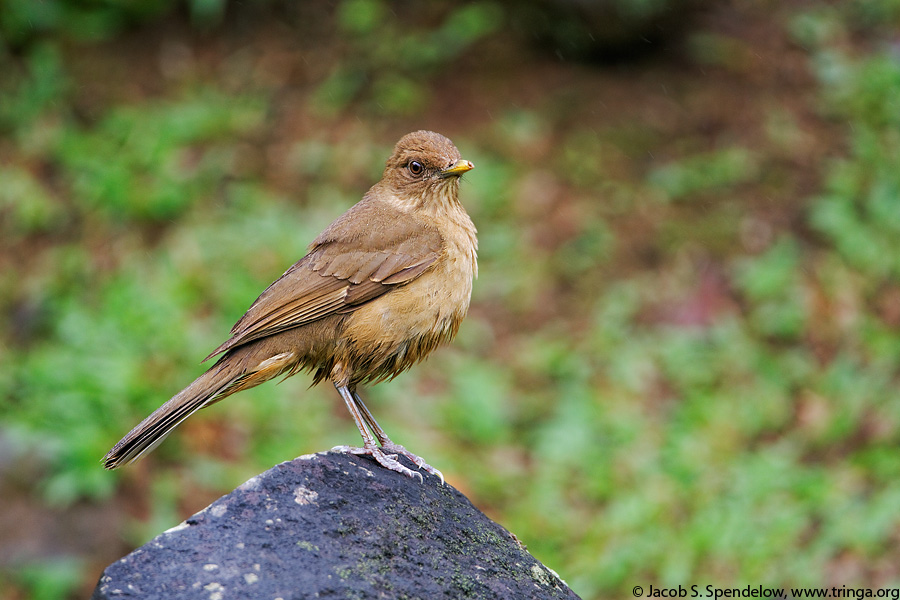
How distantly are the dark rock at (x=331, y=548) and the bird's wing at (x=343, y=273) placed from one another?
77cm

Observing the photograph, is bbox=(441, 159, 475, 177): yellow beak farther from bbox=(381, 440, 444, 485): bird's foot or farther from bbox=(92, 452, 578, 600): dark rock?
bbox=(92, 452, 578, 600): dark rock

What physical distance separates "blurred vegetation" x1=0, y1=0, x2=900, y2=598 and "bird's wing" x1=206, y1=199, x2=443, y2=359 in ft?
8.28

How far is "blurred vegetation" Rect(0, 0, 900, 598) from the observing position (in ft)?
21.7

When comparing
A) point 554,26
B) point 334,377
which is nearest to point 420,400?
point 334,377

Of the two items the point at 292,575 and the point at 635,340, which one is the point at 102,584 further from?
the point at 635,340

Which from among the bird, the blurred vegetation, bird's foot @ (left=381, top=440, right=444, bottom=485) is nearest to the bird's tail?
the bird

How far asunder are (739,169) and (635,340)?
221cm

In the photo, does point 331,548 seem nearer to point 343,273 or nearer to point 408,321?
point 408,321

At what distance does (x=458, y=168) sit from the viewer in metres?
4.82

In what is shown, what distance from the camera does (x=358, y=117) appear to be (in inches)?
392

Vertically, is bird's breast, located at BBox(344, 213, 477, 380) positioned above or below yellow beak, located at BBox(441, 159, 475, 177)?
below

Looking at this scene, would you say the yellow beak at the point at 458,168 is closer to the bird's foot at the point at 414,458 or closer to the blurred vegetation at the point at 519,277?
the bird's foot at the point at 414,458

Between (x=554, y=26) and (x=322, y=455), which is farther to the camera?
(x=554, y=26)

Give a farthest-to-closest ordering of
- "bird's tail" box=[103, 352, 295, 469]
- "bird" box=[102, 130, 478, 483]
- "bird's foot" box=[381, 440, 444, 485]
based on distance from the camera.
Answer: "bird" box=[102, 130, 478, 483] → "bird's foot" box=[381, 440, 444, 485] → "bird's tail" box=[103, 352, 295, 469]
